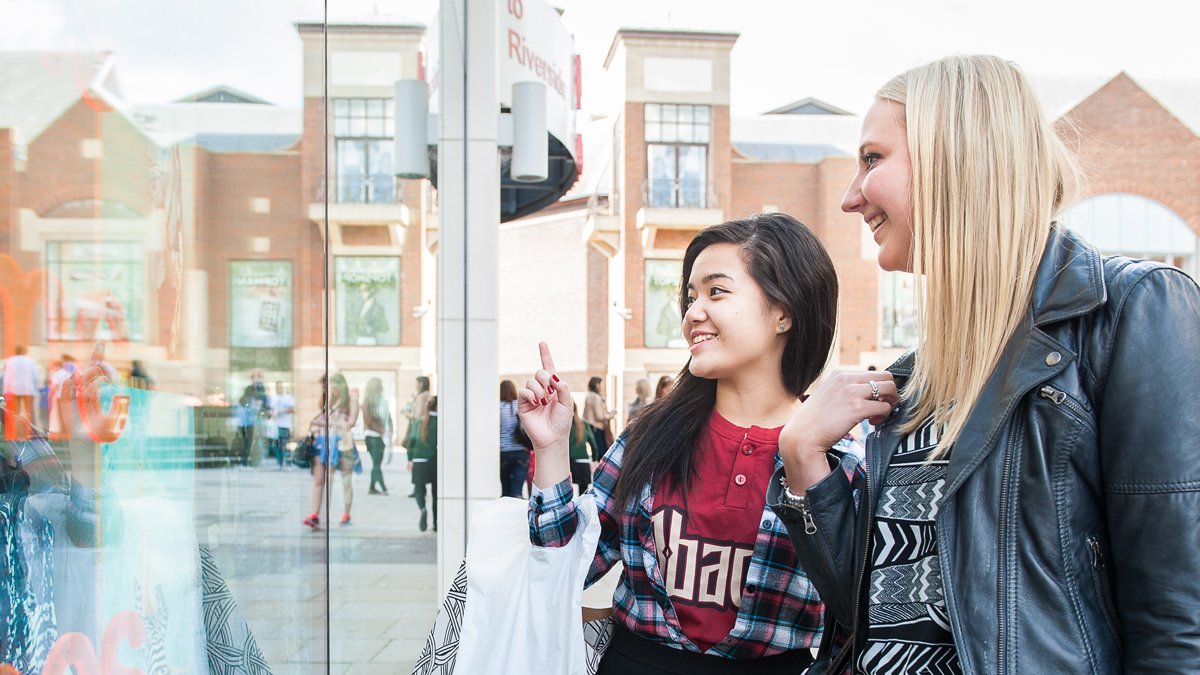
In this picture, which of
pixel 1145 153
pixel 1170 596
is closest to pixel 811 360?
pixel 1170 596

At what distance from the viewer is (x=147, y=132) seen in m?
1.28

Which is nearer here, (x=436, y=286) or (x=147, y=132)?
(x=147, y=132)

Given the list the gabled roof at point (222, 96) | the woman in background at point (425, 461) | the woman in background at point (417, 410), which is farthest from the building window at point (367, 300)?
the gabled roof at point (222, 96)

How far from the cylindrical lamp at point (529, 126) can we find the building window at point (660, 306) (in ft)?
82.3

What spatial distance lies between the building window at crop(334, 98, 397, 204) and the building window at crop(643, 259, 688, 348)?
87.6 feet

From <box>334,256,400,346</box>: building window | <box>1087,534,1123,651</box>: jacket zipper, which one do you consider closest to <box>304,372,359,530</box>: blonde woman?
<box>334,256,400,346</box>: building window

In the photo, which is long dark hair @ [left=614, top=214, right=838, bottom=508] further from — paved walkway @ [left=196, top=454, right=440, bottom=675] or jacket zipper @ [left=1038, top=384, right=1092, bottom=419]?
jacket zipper @ [left=1038, top=384, right=1092, bottom=419]

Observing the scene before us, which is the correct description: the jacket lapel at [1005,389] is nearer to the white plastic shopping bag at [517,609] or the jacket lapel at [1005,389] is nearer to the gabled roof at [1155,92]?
the white plastic shopping bag at [517,609]

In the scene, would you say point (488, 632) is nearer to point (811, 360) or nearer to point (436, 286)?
point (811, 360)

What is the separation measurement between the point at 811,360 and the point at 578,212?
36.5 metres

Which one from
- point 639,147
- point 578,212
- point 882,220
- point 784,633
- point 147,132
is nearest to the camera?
point 147,132

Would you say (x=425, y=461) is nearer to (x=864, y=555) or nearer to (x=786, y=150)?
(x=864, y=555)

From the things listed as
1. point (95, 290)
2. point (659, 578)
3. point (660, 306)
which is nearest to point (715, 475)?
point (659, 578)

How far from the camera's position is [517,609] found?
2334 millimetres
